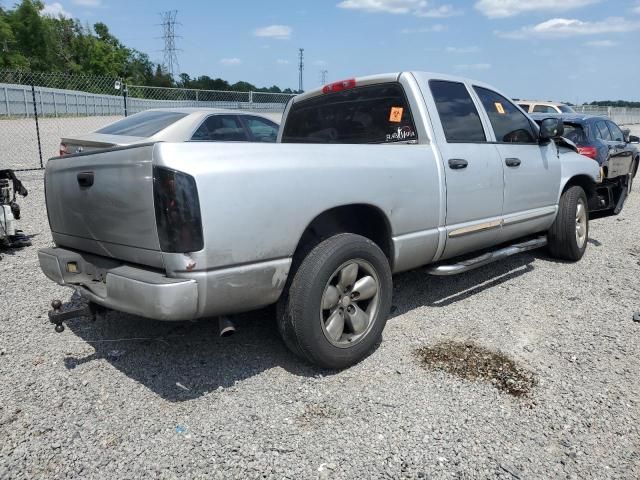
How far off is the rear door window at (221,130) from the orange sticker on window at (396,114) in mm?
4004

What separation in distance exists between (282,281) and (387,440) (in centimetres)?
106

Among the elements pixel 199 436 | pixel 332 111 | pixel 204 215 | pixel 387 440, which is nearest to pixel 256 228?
pixel 204 215

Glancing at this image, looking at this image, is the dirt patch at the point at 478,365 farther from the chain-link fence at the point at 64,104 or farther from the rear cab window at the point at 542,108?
the rear cab window at the point at 542,108

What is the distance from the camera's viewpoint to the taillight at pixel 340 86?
454 centimetres

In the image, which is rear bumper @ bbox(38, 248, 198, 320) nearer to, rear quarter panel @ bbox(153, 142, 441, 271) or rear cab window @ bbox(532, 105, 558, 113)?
rear quarter panel @ bbox(153, 142, 441, 271)

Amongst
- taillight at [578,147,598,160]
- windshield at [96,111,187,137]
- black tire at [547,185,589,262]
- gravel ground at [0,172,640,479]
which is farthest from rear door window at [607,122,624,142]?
windshield at [96,111,187,137]

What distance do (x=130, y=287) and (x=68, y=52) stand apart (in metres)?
80.6

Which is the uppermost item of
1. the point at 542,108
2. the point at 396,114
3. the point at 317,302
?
the point at 542,108

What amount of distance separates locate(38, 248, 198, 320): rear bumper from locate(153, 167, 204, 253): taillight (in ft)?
0.65

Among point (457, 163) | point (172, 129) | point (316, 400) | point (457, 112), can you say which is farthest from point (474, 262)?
point (172, 129)

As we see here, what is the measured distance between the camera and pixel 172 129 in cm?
767

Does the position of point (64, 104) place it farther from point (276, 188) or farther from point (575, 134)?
point (276, 188)

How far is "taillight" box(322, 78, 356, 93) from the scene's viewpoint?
4.54 meters

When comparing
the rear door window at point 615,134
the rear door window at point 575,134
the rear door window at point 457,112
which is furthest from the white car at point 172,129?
the rear door window at point 615,134
